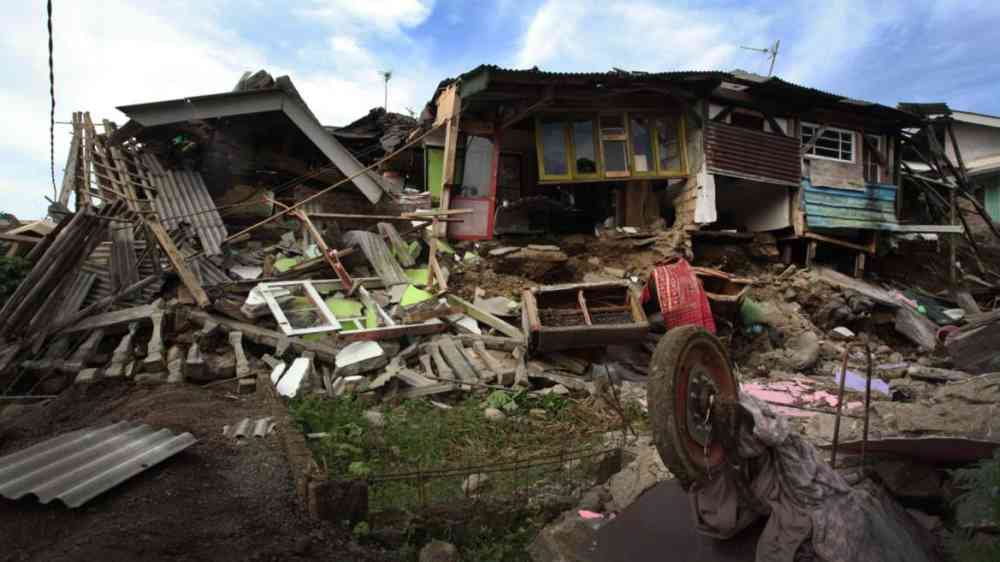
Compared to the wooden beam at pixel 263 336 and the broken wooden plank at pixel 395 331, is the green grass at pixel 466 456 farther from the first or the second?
the broken wooden plank at pixel 395 331

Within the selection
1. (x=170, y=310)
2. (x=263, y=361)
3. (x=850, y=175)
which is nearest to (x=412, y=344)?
(x=263, y=361)

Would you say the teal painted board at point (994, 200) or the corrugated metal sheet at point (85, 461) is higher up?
the teal painted board at point (994, 200)

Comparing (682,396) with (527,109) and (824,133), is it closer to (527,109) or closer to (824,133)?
(527,109)

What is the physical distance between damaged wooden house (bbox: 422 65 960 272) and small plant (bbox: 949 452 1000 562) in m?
9.69

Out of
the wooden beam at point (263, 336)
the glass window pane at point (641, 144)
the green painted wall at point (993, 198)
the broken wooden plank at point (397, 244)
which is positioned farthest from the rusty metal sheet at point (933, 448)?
the green painted wall at point (993, 198)

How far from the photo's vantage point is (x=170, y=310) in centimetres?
758

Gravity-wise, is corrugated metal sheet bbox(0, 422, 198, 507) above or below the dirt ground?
above

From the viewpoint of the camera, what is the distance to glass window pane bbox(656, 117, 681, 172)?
40.2 ft

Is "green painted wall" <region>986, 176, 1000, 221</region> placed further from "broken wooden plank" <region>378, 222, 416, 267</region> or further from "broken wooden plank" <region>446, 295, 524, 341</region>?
"broken wooden plank" <region>378, 222, 416, 267</region>

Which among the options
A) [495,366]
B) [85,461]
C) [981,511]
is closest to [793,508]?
[981,511]

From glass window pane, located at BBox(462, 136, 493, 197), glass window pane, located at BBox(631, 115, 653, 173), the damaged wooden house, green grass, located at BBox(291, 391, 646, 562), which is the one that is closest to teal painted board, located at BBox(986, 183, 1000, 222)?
the damaged wooden house

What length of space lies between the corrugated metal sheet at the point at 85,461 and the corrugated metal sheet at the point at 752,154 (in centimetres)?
1107

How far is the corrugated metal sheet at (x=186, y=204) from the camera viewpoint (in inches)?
384

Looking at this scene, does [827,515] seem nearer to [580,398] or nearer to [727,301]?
[580,398]
